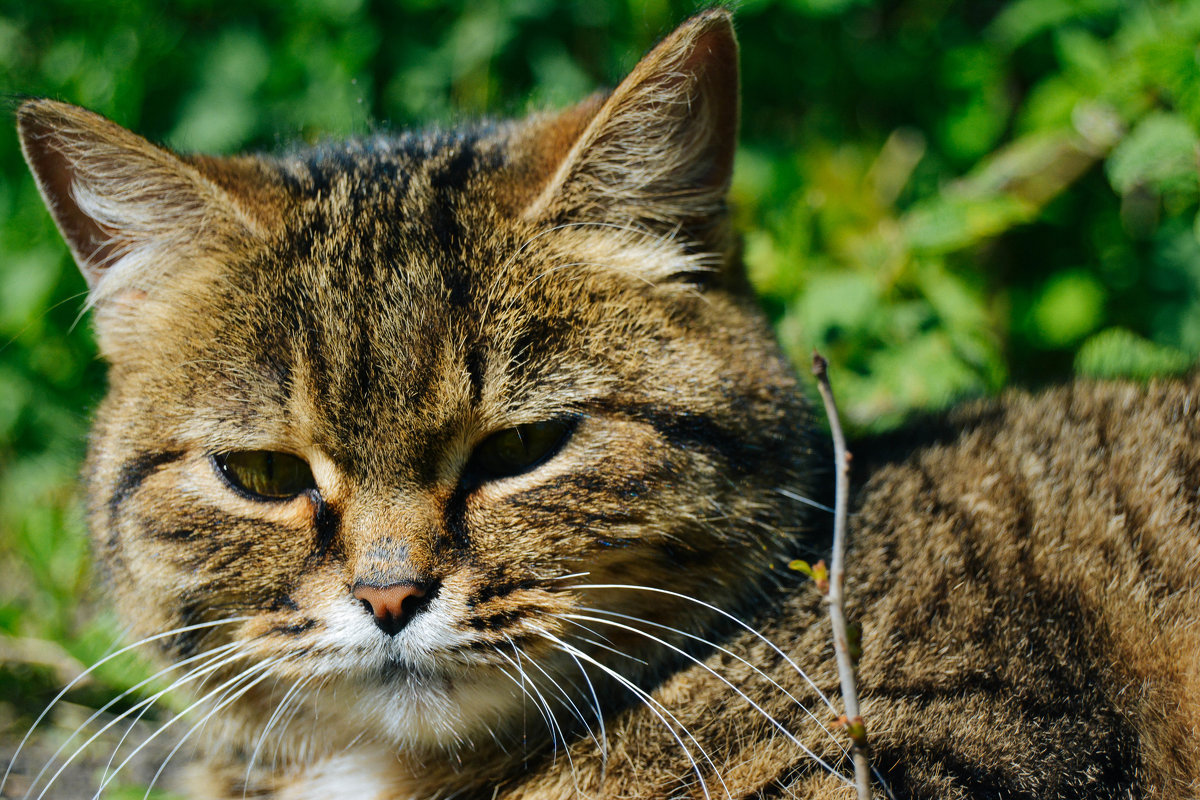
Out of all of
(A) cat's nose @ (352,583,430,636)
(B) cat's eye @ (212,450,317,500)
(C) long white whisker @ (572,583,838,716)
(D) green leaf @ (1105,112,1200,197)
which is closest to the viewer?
(A) cat's nose @ (352,583,430,636)

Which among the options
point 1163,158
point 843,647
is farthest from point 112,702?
point 1163,158

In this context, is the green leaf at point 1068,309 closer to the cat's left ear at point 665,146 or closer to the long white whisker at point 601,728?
the cat's left ear at point 665,146

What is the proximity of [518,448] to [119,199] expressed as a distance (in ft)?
3.33

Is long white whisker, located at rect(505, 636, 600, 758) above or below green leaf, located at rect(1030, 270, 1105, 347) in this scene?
above

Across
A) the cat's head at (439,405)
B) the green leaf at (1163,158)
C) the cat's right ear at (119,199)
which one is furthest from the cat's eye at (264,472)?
the green leaf at (1163,158)

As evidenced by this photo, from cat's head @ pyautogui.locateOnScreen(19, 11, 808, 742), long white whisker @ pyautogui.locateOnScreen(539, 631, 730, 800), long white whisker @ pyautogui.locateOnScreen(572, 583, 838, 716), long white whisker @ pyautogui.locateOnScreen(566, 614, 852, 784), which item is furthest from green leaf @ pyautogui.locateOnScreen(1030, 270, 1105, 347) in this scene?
long white whisker @ pyautogui.locateOnScreen(539, 631, 730, 800)

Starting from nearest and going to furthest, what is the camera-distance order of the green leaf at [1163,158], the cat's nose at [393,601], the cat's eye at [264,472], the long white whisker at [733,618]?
the cat's nose at [393,601]
the long white whisker at [733,618]
the cat's eye at [264,472]
the green leaf at [1163,158]

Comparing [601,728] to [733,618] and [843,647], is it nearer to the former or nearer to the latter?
[733,618]

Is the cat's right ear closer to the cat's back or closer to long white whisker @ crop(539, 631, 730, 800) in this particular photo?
long white whisker @ crop(539, 631, 730, 800)

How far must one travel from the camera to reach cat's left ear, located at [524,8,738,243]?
188 centimetres

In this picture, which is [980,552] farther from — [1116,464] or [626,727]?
[626,727]

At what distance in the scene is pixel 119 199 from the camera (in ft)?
6.79

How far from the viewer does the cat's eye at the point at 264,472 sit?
1.87 metres

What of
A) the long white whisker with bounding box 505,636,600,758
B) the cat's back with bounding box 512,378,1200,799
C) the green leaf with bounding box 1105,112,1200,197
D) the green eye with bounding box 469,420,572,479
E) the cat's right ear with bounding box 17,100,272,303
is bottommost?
the cat's back with bounding box 512,378,1200,799
